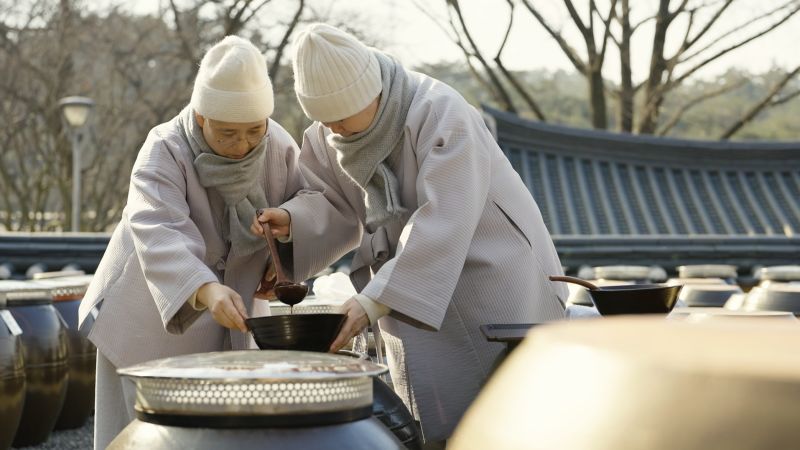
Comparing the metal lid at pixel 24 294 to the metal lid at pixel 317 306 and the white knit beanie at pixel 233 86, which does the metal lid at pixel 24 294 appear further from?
the white knit beanie at pixel 233 86

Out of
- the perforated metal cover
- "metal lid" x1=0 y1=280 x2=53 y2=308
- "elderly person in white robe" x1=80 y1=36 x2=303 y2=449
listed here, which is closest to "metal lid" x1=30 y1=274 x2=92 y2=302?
"metal lid" x1=0 y1=280 x2=53 y2=308

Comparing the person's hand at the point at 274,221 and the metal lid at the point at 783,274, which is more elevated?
the person's hand at the point at 274,221

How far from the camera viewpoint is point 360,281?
4133 mm

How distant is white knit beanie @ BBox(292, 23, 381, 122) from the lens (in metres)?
3.40

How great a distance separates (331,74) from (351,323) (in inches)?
31.5

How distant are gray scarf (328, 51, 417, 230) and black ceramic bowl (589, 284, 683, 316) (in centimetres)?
82

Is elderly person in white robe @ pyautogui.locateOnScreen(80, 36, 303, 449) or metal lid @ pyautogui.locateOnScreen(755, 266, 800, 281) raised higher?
elderly person in white robe @ pyautogui.locateOnScreen(80, 36, 303, 449)

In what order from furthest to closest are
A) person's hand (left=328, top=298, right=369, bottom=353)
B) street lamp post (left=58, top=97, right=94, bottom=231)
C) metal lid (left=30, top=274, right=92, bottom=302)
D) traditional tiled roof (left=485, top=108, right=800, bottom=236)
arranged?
1. street lamp post (left=58, top=97, right=94, bottom=231)
2. traditional tiled roof (left=485, top=108, right=800, bottom=236)
3. metal lid (left=30, top=274, right=92, bottom=302)
4. person's hand (left=328, top=298, right=369, bottom=353)

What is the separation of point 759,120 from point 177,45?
86.9ft

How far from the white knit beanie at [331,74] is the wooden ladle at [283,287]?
452mm

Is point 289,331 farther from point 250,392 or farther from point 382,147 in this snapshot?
point 382,147

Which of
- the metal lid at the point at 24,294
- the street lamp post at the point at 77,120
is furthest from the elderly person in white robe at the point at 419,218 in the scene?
the street lamp post at the point at 77,120

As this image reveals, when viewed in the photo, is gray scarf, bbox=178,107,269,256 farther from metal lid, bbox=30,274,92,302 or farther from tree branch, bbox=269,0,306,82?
tree branch, bbox=269,0,306,82

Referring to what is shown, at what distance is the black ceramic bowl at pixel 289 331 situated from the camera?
281 centimetres
